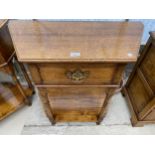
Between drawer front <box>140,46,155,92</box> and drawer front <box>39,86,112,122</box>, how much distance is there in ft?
0.88

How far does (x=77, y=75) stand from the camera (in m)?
0.72

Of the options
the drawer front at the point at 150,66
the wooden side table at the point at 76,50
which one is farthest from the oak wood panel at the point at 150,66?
the wooden side table at the point at 76,50

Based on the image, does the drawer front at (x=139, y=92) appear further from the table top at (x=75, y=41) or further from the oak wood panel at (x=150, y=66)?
the table top at (x=75, y=41)

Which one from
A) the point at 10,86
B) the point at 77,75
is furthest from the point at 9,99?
the point at 77,75

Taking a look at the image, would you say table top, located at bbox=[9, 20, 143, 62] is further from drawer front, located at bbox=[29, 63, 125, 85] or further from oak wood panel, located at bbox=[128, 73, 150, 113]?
oak wood panel, located at bbox=[128, 73, 150, 113]

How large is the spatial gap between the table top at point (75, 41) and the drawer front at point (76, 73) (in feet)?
0.21

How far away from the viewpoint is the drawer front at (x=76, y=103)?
98cm

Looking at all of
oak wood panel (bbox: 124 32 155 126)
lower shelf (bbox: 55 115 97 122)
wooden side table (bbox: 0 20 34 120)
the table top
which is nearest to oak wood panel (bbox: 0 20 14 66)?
wooden side table (bbox: 0 20 34 120)

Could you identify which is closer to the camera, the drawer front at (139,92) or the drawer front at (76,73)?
the drawer front at (76,73)

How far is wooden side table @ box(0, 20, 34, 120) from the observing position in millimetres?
917
